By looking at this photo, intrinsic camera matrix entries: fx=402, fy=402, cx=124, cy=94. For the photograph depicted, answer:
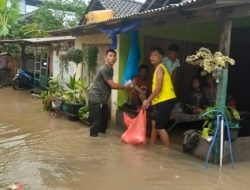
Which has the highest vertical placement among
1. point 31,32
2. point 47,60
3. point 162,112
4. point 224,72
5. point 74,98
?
point 31,32

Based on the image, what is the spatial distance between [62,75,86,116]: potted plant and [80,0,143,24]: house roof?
8.78 meters

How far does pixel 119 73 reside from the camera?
10.1 meters

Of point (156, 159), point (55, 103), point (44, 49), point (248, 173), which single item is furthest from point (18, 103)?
point (248, 173)

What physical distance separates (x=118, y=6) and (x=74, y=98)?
10380 millimetres

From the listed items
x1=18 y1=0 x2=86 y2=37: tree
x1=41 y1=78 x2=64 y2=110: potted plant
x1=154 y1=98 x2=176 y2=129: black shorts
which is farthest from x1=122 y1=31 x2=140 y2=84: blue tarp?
x1=18 y1=0 x2=86 y2=37: tree

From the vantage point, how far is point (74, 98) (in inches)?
425

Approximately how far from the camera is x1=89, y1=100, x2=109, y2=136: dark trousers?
7.98 meters

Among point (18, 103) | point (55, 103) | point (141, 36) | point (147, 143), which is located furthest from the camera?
point (18, 103)

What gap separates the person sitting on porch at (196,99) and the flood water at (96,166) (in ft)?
5.56

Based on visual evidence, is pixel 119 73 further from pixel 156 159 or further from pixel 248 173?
pixel 248 173

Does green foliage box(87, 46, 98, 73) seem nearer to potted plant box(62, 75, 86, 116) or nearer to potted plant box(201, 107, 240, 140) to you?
potted plant box(62, 75, 86, 116)

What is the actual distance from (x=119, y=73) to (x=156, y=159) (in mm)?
3843

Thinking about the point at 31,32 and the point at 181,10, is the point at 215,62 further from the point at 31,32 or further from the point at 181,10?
the point at 31,32

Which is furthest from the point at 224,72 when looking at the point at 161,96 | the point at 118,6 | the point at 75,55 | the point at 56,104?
the point at 118,6
